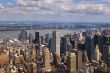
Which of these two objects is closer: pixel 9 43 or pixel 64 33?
pixel 64 33

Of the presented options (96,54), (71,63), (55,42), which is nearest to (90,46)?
(96,54)

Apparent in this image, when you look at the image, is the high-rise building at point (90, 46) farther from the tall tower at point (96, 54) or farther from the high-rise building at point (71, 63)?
the high-rise building at point (71, 63)

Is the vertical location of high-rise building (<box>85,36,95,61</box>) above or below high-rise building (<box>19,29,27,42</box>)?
above

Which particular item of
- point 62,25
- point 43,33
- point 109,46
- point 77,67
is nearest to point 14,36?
point 43,33

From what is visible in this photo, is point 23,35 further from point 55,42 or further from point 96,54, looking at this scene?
point 96,54

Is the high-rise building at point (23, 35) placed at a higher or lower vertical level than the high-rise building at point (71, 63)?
lower

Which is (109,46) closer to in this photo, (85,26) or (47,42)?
(47,42)

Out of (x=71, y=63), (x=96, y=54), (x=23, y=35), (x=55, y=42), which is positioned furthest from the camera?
(x=23, y=35)

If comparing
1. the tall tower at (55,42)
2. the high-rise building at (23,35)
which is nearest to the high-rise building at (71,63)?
the tall tower at (55,42)

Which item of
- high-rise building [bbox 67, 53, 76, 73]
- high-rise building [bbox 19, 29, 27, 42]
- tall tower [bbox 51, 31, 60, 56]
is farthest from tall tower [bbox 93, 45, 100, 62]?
high-rise building [bbox 19, 29, 27, 42]

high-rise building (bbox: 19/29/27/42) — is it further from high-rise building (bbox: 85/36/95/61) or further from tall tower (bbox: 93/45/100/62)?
tall tower (bbox: 93/45/100/62)

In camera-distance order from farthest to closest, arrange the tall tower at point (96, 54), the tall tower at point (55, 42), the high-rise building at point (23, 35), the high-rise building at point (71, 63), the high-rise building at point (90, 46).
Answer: the high-rise building at point (23, 35)
the tall tower at point (55, 42)
the high-rise building at point (90, 46)
the tall tower at point (96, 54)
the high-rise building at point (71, 63)
